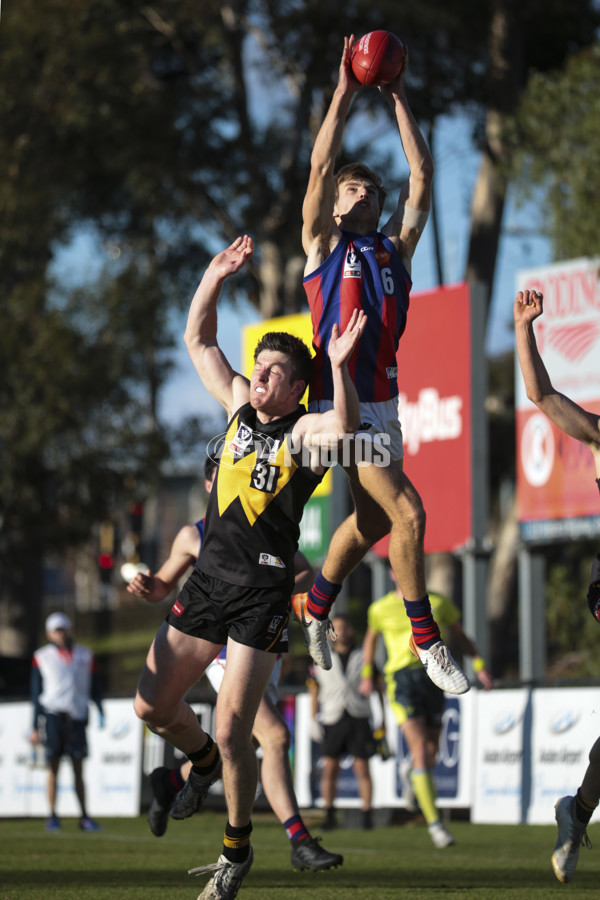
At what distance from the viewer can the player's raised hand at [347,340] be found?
5988 millimetres

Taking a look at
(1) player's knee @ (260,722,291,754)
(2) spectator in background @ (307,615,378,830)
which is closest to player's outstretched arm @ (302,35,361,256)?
(1) player's knee @ (260,722,291,754)

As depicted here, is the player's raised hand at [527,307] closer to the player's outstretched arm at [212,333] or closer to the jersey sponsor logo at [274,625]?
the player's outstretched arm at [212,333]

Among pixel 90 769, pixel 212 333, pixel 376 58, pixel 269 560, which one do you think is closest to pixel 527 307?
pixel 376 58

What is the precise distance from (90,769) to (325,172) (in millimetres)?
12648

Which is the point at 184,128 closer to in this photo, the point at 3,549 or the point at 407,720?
the point at 3,549

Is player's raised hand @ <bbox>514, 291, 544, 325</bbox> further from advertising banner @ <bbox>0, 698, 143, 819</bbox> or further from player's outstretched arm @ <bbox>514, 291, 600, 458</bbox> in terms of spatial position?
advertising banner @ <bbox>0, 698, 143, 819</bbox>

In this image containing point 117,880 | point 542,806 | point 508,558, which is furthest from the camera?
point 508,558

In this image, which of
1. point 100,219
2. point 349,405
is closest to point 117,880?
point 349,405

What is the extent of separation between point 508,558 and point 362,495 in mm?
21197

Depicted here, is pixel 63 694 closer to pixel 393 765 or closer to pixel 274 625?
pixel 393 765

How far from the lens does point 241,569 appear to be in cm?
636

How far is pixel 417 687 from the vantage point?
11.6m

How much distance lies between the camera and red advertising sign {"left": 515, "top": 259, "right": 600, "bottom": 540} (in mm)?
18297

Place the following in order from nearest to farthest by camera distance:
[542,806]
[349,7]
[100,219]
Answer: [542,806] < [349,7] < [100,219]
